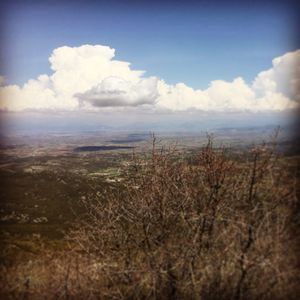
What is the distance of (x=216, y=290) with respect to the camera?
21.1 feet

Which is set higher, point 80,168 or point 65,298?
point 65,298

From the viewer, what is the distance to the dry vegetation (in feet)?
20.5

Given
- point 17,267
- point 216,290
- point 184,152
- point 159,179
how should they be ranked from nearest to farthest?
point 216,290 → point 17,267 → point 159,179 → point 184,152

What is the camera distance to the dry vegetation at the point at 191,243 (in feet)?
20.5

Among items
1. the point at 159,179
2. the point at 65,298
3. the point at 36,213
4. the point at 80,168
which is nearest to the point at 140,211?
the point at 159,179

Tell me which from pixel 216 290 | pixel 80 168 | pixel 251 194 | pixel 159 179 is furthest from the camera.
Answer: pixel 80 168

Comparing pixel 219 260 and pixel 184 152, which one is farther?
pixel 184 152

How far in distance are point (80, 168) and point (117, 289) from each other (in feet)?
132

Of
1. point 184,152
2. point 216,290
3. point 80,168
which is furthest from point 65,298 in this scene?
point 80,168

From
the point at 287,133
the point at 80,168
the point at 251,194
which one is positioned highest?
the point at 287,133

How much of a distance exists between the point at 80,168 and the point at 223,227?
4041 cm

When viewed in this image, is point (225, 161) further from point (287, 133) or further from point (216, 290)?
point (216, 290)

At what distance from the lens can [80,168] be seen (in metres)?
46.2

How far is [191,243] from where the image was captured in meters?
6.86
